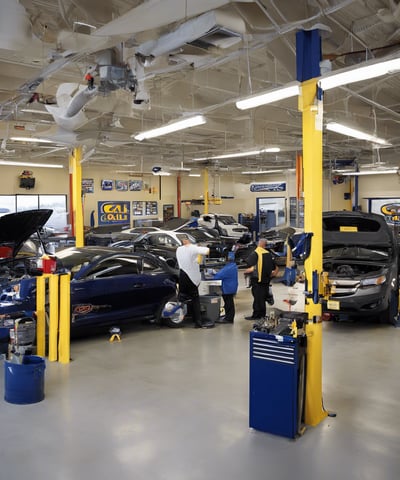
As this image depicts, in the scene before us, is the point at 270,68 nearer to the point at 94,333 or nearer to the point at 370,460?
the point at 94,333

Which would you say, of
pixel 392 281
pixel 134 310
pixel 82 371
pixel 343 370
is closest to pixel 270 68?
pixel 392 281

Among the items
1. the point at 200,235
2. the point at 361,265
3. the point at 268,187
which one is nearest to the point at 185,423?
the point at 361,265

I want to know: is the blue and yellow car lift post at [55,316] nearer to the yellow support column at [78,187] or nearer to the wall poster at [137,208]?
the yellow support column at [78,187]

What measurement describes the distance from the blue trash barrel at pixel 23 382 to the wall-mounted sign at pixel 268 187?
23.4 metres

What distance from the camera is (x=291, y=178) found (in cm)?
2542

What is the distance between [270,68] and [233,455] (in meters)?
6.74

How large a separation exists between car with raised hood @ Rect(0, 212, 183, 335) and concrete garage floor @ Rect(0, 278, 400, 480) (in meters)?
0.58

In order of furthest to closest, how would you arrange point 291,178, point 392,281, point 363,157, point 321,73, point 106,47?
1. point 291,178
2. point 363,157
3. point 392,281
4. point 106,47
5. point 321,73

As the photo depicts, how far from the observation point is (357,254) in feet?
28.7

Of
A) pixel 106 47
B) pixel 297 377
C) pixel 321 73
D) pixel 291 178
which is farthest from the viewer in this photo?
pixel 291 178

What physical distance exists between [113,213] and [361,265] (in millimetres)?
17145

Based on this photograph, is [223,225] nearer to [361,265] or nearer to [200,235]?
[200,235]

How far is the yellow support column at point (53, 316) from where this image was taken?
602cm

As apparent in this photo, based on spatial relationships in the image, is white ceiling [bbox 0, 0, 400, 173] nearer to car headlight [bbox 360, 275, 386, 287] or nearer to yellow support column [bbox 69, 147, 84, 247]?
yellow support column [bbox 69, 147, 84, 247]
